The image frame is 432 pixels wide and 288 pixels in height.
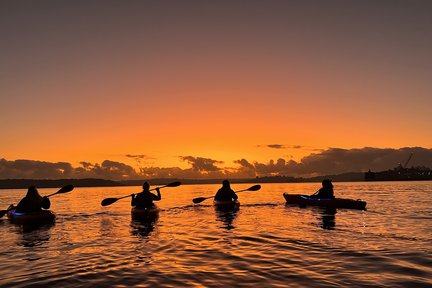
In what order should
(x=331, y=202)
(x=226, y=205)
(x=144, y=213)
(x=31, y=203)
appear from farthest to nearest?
1. (x=331, y=202)
2. (x=226, y=205)
3. (x=144, y=213)
4. (x=31, y=203)

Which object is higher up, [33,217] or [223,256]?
[33,217]

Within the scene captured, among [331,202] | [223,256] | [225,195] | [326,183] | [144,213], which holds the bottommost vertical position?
[223,256]

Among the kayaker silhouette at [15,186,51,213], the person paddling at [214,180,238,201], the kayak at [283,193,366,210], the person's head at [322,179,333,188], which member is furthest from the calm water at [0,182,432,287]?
the person's head at [322,179,333,188]

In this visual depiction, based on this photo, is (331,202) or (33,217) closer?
(33,217)

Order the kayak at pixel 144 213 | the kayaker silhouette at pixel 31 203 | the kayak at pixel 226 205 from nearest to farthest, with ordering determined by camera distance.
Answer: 1. the kayaker silhouette at pixel 31 203
2. the kayak at pixel 144 213
3. the kayak at pixel 226 205

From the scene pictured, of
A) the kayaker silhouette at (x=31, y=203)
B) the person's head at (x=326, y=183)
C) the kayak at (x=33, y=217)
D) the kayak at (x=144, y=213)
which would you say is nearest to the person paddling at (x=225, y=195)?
the kayak at (x=144, y=213)

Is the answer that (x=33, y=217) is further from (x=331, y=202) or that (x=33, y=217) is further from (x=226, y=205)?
(x=331, y=202)

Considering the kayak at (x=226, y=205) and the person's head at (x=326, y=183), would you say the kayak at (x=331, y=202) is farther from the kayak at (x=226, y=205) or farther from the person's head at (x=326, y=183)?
the kayak at (x=226, y=205)

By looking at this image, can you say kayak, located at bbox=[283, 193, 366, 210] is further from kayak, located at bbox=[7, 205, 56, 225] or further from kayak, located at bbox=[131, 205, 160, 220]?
kayak, located at bbox=[7, 205, 56, 225]

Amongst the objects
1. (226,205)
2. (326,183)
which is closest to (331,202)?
(326,183)

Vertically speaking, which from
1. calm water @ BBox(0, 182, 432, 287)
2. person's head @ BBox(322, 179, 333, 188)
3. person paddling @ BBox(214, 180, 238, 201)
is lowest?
calm water @ BBox(0, 182, 432, 287)

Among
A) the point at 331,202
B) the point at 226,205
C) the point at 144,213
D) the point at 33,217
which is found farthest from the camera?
the point at 331,202

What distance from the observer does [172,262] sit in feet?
36.6

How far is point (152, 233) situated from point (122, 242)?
275 cm
